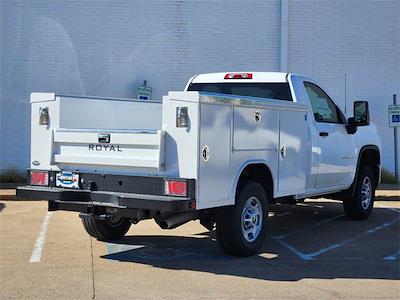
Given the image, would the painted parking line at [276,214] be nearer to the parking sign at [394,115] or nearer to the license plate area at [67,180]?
the license plate area at [67,180]

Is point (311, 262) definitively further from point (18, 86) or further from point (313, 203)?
point (18, 86)

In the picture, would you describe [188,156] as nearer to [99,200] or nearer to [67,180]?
[99,200]

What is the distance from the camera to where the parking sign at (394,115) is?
14.4 m

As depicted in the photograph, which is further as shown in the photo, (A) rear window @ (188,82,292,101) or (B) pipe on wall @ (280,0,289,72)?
(B) pipe on wall @ (280,0,289,72)

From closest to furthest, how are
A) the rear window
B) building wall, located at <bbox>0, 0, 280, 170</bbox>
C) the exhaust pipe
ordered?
the exhaust pipe
the rear window
building wall, located at <bbox>0, 0, 280, 170</bbox>

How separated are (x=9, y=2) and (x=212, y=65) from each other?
519 centimetres

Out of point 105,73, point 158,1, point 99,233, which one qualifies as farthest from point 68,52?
point 99,233

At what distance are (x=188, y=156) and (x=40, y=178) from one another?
196 centimetres

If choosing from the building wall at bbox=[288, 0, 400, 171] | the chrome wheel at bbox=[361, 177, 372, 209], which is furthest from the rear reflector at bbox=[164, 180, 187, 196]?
the building wall at bbox=[288, 0, 400, 171]

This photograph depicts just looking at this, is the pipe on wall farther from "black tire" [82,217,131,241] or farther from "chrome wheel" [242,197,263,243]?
"chrome wheel" [242,197,263,243]

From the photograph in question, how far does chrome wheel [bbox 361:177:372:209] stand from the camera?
999 centimetres

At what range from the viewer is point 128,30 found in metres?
14.8

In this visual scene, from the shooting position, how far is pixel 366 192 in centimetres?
1008

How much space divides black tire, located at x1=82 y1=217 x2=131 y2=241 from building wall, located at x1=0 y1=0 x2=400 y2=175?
726 cm
